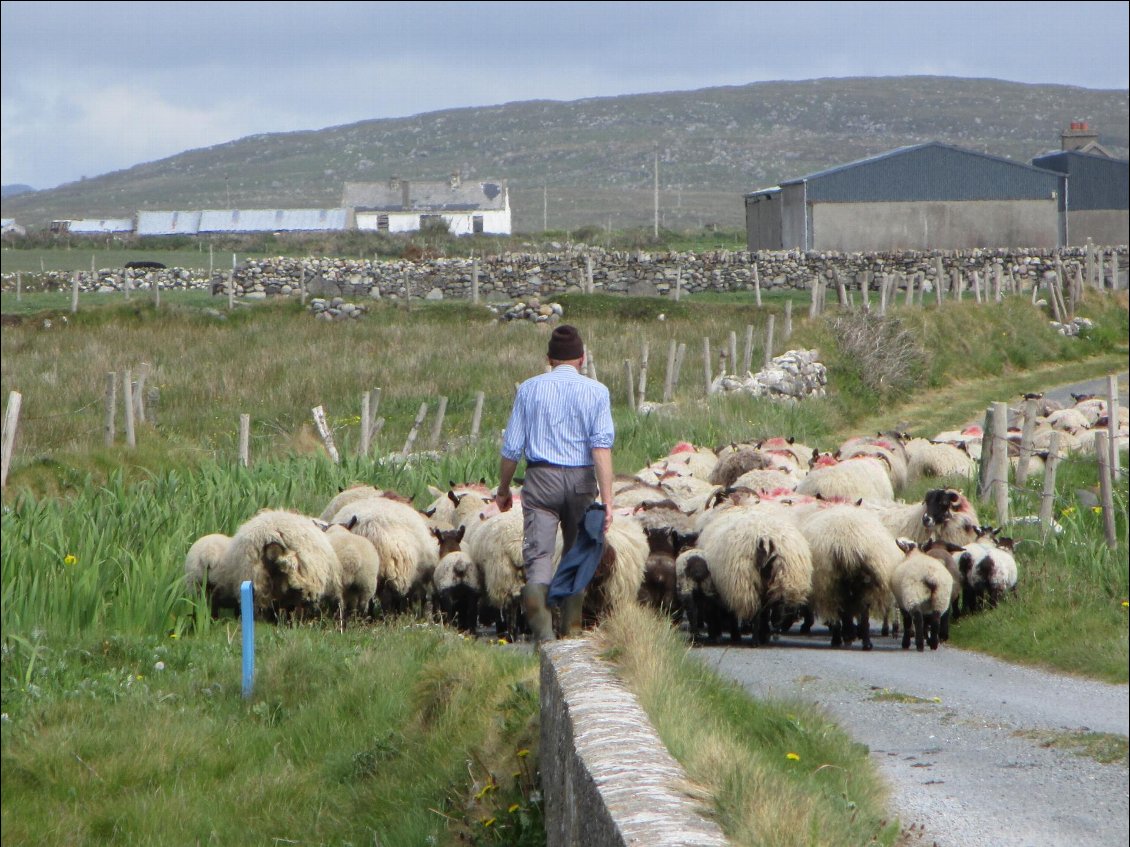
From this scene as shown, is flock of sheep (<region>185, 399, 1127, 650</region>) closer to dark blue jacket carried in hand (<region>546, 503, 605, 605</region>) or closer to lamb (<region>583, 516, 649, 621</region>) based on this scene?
lamb (<region>583, 516, 649, 621</region>)

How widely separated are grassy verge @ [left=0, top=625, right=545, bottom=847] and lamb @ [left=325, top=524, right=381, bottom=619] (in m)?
1.49

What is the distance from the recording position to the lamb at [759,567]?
986 centimetres

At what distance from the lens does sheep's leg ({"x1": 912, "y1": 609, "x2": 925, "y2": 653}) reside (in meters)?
10.0

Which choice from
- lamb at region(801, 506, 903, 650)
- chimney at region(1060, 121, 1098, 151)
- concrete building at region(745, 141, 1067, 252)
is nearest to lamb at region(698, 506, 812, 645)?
lamb at region(801, 506, 903, 650)

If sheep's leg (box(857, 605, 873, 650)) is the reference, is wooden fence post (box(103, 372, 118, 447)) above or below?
above

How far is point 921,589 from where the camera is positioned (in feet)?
32.5

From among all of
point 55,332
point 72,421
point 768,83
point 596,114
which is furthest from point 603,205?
point 72,421

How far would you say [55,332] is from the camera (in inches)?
1236

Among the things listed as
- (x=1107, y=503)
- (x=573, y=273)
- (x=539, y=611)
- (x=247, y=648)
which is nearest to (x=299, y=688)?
(x=247, y=648)

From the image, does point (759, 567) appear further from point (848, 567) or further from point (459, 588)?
point (459, 588)

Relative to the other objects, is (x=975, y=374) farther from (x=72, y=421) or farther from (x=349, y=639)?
(x=349, y=639)

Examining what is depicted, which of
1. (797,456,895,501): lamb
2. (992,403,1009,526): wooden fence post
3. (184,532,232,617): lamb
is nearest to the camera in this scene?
(184,532,232,617): lamb

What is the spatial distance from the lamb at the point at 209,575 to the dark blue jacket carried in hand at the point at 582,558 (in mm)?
3594

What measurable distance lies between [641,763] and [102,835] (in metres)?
3.55
